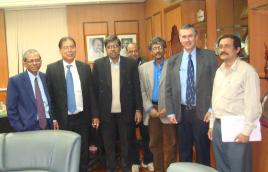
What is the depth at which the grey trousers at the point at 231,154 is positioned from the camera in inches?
90.6

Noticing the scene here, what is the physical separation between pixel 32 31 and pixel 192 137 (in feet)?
15.1

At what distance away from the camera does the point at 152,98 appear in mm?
3438

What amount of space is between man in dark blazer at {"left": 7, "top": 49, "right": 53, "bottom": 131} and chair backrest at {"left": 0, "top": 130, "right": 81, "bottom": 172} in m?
0.65

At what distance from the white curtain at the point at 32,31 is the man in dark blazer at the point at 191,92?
162 inches

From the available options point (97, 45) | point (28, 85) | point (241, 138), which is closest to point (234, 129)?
point (241, 138)

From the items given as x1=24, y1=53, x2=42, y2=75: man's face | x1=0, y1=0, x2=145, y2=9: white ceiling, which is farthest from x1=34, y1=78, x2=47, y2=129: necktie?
x1=0, y1=0, x2=145, y2=9: white ceiling

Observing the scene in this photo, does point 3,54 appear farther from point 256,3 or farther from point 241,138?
point 241,138

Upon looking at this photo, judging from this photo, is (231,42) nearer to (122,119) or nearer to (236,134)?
(236,134)

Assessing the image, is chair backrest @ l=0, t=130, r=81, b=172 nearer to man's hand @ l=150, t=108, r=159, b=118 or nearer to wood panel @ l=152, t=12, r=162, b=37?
man's hand @ l=150, t=108, r=159, b=118

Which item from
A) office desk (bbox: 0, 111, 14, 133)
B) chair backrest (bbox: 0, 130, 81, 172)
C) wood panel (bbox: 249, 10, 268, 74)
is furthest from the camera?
office desk (bbox: 0, 111, 14, 133)

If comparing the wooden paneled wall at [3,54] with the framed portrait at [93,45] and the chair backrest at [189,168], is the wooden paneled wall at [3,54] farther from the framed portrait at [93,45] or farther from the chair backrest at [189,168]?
the chair backrest at [189,168]

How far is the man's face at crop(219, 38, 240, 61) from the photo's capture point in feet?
7.70

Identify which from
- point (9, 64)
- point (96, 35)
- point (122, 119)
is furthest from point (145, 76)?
point (9, 64)

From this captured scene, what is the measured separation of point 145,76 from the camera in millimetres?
3457
